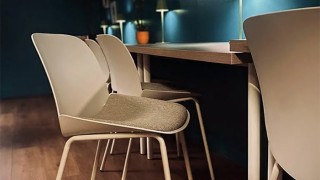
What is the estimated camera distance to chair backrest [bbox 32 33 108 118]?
1.10 meters

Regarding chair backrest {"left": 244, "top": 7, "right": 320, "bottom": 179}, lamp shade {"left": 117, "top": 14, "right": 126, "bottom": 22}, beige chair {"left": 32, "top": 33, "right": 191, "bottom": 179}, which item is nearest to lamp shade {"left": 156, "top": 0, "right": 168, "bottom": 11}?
lamp shade {"left": 117, "top": 14, "right": 126, "bottom": 22}

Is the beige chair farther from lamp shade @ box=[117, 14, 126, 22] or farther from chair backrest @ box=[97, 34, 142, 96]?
lamp shade @ box=[117, 14, 126, 22]

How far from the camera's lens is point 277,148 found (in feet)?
2.68

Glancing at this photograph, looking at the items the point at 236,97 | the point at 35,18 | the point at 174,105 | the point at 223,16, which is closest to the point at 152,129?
the point at 174,105

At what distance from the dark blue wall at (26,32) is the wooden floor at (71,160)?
2495 millimetres

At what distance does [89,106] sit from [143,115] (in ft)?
0.71

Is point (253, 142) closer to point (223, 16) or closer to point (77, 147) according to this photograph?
point (223, 16)

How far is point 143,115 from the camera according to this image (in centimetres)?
127

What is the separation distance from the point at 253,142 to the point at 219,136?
1344 millimetres

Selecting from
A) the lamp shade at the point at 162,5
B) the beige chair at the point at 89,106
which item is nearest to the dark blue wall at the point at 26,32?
the lamp shade at the point at 162,5

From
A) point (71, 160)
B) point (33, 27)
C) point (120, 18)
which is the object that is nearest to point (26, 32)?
point (33, 27)

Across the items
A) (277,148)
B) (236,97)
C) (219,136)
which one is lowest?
(219,136)

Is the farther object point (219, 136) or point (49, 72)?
point (219, 136)

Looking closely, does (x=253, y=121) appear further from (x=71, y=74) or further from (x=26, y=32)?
(x=26, y=32)
